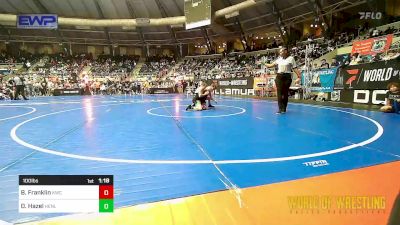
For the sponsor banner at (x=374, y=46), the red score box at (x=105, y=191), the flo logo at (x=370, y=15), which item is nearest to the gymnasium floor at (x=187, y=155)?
the red score box at (x=105, y=191)

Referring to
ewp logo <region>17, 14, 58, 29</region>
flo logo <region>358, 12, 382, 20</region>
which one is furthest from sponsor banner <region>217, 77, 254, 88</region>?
ewp logo <region>17, 14, 58, 29</region>

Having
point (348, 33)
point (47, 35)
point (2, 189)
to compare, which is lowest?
point (2, 189)

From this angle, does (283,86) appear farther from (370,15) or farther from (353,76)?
(370,15)

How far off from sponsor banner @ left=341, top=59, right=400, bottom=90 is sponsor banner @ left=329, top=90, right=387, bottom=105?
0.17 m

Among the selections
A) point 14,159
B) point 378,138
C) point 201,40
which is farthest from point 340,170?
point 201,40

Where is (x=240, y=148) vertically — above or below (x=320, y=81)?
below

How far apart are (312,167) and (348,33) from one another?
2305 centimetres

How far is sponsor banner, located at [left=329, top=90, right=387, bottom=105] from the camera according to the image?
8.91 m

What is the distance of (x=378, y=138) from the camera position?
13.8 ft

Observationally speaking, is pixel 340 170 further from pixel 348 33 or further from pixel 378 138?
pixel 348 33

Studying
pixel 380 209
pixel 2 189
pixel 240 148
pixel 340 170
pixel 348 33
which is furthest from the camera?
pixel 348 33

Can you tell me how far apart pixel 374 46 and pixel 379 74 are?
4676 mm
